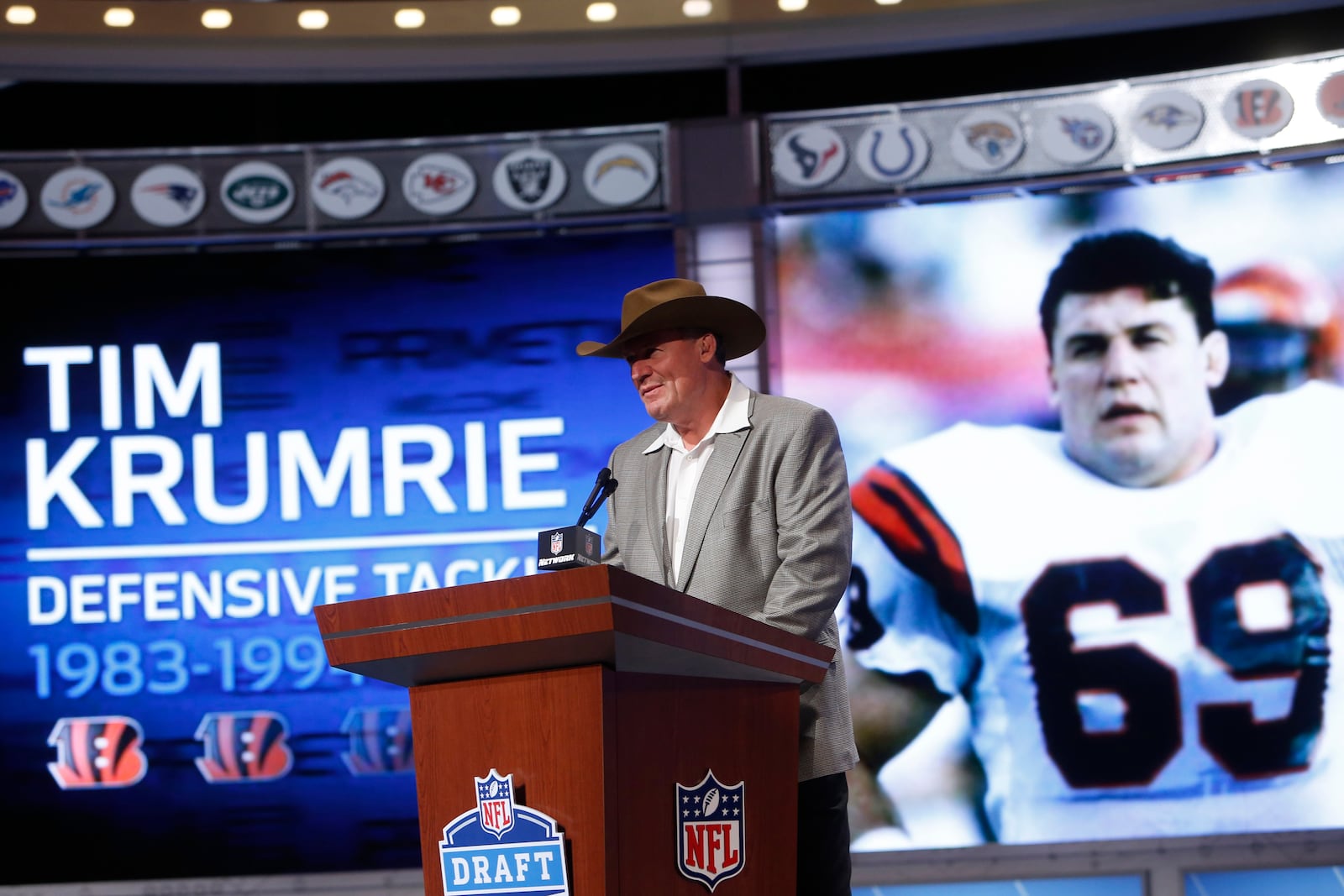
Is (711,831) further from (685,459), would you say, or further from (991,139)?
(991,139)

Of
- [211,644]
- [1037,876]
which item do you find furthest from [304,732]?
[1037,876]

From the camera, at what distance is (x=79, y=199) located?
5281 mm

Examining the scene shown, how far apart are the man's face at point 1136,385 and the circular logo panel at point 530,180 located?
79.1 inches

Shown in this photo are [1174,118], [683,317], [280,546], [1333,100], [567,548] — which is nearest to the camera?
[567,548]

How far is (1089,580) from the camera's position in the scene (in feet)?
16.7

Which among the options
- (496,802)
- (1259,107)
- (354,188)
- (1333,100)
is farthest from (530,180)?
(496,802)

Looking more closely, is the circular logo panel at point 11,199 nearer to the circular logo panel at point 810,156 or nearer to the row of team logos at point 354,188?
the row of team logos at point 354,188

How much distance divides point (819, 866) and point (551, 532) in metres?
0.84

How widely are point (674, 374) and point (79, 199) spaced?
373 cm

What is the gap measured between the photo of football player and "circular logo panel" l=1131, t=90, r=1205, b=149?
14.7 inches

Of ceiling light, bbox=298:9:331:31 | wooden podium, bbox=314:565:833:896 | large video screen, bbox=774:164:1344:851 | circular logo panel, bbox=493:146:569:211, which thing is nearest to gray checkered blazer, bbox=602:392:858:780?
wooden podium, bbox=314:565:833:896

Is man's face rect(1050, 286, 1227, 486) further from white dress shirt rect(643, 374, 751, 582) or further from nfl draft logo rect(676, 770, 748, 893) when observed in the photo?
nfl draft logo rect(676, 770, 748, 893)

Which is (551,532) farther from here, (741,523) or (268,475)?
(268,475)

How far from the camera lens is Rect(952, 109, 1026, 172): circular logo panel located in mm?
5109
